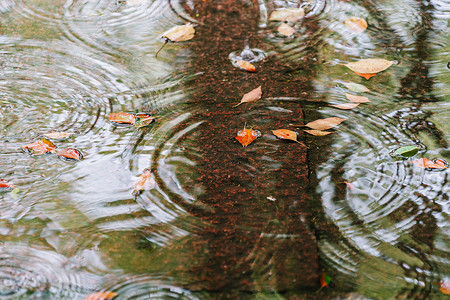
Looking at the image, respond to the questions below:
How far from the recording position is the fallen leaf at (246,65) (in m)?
2.61

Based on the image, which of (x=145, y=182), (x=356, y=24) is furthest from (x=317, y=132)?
(x=356, y=24)

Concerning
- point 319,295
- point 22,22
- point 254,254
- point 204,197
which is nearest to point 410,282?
point 319,295

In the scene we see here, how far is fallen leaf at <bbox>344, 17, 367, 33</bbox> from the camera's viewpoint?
296cm

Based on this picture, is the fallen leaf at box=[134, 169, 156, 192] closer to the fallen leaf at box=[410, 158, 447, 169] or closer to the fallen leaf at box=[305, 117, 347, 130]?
the fallen leaf at box=[305, 117, 347, 130]

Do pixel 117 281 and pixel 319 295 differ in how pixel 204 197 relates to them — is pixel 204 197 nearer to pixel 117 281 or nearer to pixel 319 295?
pixel 117 281

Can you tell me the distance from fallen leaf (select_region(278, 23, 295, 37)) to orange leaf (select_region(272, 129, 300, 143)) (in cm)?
105

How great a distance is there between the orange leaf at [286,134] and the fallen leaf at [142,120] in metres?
0.67

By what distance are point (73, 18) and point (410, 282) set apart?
9.27 ft

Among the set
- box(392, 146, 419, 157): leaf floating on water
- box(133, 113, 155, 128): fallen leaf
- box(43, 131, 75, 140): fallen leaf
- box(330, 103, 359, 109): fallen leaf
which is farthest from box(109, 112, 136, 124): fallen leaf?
box(392, 146, 419, 157): leaf floating on water

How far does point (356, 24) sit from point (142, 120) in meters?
1.74

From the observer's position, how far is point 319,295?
151 centimetres

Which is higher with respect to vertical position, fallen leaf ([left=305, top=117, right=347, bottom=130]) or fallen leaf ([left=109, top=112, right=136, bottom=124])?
fallen leaf ([left=109, top=112, right=136, bottom=124])

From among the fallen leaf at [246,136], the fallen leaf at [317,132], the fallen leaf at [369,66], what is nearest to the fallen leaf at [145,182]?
the fallen leaf at [246,136]

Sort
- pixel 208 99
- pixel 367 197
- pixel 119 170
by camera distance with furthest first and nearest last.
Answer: pixel 208 99 < pixel 119 170 < pixel 367 197
